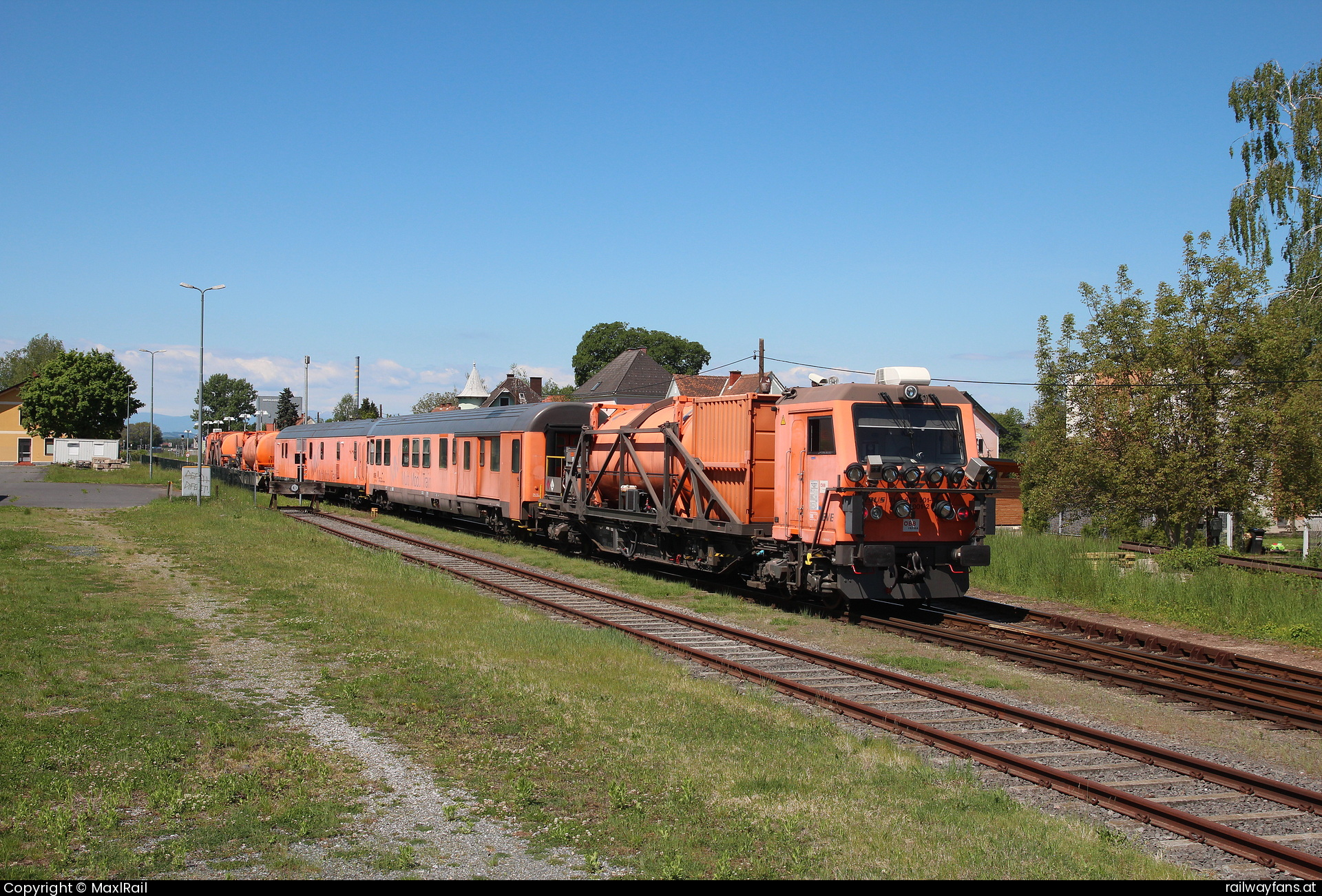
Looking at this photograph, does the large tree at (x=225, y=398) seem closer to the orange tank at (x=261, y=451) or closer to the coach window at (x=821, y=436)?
the orange tank at (x=261, y=451)

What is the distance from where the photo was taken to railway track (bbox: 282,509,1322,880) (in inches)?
256

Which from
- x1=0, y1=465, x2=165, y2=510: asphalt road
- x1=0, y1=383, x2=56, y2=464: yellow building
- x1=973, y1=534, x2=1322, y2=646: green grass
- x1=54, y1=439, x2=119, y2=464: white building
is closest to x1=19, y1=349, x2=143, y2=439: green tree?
x1=54, y1=439, x2=119, y2=464: white building

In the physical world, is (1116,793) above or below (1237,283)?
below

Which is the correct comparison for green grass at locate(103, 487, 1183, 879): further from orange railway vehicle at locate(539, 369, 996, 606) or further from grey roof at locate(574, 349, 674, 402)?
grey roof at locate(574, 349, 674, 402)

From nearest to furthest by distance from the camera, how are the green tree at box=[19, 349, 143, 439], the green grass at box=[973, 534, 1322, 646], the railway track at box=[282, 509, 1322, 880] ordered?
the railway track at box=[282, 509, 1322, 880] → the green grass at box=[973, 534, 1322, 646] → the green tree at box=[19, 349, 143, 439]

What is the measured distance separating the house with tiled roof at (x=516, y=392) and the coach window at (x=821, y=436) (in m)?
70.6

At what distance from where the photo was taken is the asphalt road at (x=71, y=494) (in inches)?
1476

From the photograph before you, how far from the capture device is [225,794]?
21.2 feet

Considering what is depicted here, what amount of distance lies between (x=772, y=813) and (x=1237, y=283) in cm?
2140

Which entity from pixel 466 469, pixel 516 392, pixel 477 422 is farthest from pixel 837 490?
pixel 516 392

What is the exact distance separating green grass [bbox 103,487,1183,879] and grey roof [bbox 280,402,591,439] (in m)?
10.4

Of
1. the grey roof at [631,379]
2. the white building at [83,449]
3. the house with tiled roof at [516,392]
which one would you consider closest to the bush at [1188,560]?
the grey roof at [631,379]

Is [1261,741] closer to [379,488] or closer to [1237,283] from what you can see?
[1237,283]
